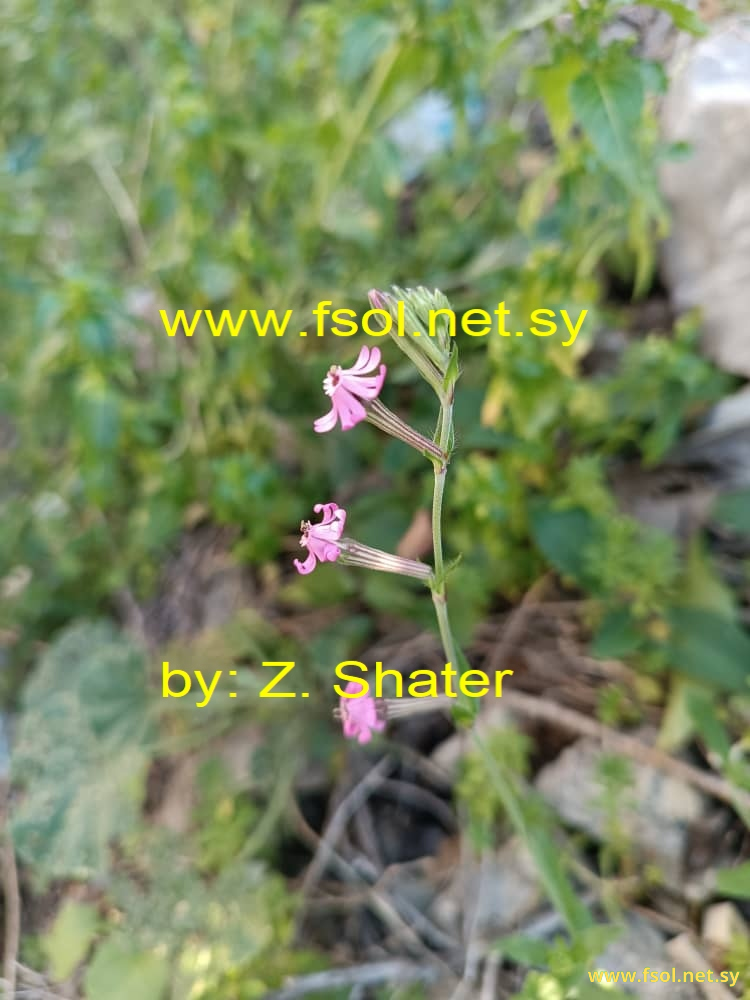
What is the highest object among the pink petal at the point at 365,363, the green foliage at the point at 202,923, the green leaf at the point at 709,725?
the pink petal at the point at 365,363

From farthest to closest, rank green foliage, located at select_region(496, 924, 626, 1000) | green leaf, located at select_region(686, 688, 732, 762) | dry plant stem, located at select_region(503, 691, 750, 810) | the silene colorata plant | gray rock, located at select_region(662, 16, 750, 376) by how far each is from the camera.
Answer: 1. gray rock, located at select_region(662, 16, 750, 376)
2. dry plant stem, located at select_region(503, 691, 750, 810)
3. green leaf, located at select_region(686, 688, 732, 762)
4. green foliage, located at select_region(496, 924, 626, 1000)
5. the silene colorata plant

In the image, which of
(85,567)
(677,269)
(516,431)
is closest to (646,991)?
(516,431)

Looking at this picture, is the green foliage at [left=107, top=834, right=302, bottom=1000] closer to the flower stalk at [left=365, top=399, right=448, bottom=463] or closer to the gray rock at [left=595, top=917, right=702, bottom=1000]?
the gray rock at [left=595, top=917, right=702, bottom=1000]

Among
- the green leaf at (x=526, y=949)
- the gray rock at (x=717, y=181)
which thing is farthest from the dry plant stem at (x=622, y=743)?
the gray rock at (x=717, y=181)

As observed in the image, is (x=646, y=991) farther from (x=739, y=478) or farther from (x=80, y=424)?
(x=80, y=424)

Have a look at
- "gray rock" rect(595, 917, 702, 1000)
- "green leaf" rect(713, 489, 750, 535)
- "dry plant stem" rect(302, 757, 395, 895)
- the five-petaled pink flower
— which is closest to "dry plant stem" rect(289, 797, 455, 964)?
"dry plant stem" rect(302, 757, 395, 895)

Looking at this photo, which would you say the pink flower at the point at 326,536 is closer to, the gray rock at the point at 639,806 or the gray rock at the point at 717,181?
the gray rock at the point at 639,806
